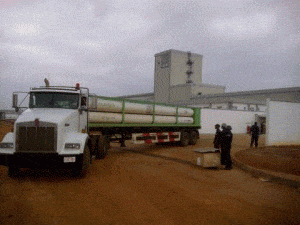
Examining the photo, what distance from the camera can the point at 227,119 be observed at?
121 ft

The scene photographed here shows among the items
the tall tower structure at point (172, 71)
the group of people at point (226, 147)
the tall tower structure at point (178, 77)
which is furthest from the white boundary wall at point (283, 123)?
the tall tower structure at point (172, 71)

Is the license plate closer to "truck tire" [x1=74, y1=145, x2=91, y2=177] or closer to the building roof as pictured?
"truck tire" [x1=74, y1=145, x2=91, y2=177]

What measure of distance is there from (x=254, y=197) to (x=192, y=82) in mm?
52619

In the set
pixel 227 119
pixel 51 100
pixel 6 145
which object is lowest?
pixel 6 145

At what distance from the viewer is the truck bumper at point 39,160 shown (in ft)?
25.4

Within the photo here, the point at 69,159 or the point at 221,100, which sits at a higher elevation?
the point at 221,100

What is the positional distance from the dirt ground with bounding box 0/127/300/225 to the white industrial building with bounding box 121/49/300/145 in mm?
12533

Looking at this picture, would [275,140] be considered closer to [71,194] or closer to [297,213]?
[297,213]

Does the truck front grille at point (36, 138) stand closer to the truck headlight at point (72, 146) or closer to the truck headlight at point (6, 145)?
the truck headlight at point (6, 145)

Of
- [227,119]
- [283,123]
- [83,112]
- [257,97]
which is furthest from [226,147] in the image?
[257,97]

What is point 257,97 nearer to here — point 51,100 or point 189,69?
point 189,69

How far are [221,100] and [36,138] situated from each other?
39314 mm

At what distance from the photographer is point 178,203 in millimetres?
6090

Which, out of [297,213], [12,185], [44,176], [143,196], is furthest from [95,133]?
[297,213]
